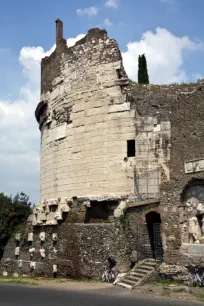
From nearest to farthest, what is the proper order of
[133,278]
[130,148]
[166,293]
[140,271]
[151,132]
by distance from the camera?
[166,293] < [133,278] < [140,271] < [151,132] < [130,148]

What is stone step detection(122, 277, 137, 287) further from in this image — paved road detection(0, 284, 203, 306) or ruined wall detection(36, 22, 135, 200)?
ruined wall detection(36, 22, 135, 200)

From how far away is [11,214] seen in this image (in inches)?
810

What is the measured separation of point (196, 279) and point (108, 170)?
6.73 metres

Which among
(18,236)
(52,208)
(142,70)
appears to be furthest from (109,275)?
(142,70)

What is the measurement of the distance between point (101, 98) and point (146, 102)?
73.2 inches

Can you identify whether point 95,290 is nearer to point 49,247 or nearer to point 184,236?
point 184,236

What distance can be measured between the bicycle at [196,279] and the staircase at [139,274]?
4.35 ft

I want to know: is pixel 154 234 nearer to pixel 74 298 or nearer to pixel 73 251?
pixel 73 251

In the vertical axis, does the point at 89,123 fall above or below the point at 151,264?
above

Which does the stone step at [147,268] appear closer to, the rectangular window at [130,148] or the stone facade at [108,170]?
the stone facade at [108,170]

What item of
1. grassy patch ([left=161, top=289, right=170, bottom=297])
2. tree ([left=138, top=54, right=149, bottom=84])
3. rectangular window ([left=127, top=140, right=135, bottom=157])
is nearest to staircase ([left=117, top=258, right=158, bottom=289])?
grassy patch ([left=161, top=289, right=170, bottom=297])

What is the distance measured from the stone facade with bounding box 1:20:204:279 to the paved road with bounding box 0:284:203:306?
1.80 metres

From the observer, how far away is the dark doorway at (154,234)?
13.7 meters

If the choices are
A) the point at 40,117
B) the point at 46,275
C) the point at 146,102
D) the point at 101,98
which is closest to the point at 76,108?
the point at 101,98
